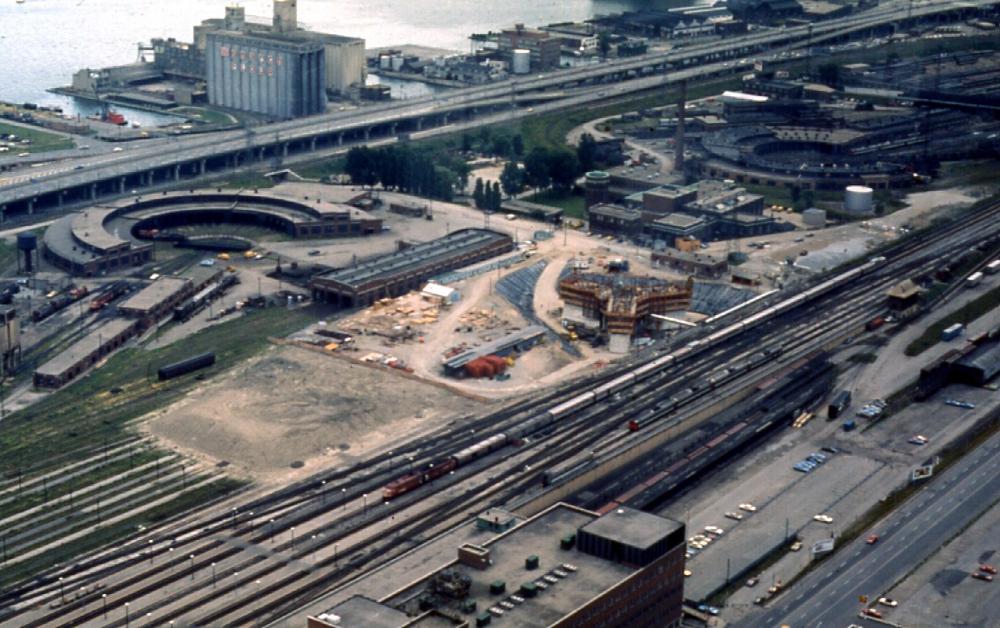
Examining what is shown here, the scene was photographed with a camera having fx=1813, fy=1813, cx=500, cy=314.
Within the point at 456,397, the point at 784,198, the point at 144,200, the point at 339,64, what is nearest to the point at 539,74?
the point at 339,64

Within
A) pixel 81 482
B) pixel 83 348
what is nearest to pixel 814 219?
pixel 83 348

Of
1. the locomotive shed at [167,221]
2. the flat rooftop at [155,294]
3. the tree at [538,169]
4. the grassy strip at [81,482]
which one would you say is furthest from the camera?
the tree at [538,169]

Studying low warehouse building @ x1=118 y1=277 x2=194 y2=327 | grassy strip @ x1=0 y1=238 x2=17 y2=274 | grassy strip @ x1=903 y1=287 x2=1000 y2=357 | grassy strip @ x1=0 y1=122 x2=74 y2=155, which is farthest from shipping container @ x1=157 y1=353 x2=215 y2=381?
grassy strip @ x1=0 y1=122 x2=74 y2=155

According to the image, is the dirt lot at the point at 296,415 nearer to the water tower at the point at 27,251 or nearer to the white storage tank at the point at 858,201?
the water tower at the point at 27,251

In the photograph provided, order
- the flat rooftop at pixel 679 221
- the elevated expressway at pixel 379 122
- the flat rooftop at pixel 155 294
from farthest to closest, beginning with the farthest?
the elevated expressway at pixel 379 122
the flat rooftop at pixel 679 221
the flat rooftop at pixel 155 294

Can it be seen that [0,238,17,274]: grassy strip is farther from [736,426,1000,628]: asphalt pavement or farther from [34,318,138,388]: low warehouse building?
[736,426,1000,628]: asphalt pavement

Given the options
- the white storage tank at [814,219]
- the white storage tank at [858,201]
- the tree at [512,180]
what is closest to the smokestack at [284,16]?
the tree at [512,180]
